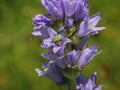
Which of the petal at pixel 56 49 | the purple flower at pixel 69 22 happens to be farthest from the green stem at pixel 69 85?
the purple flower at pixel 69 22

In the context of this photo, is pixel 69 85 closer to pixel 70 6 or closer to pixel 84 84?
pixel 84 84

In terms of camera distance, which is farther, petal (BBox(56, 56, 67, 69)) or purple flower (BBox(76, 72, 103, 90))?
purple flower (BBox(76, 72, 103, 90))

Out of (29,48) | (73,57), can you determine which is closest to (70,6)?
(73,57)

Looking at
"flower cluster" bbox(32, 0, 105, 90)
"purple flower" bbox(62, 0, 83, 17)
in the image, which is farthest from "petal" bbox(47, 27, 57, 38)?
"purple flower" bbox(62, 0, 83, 17)

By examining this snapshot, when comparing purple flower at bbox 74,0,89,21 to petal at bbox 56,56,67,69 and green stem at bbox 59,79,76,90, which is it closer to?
petal at bbox 56,56,67,69

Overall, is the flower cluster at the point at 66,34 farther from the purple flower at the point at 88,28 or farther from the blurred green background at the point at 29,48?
the blurred green background at the point at 29,48

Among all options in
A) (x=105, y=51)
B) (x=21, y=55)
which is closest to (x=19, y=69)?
(x=21, y=55)
